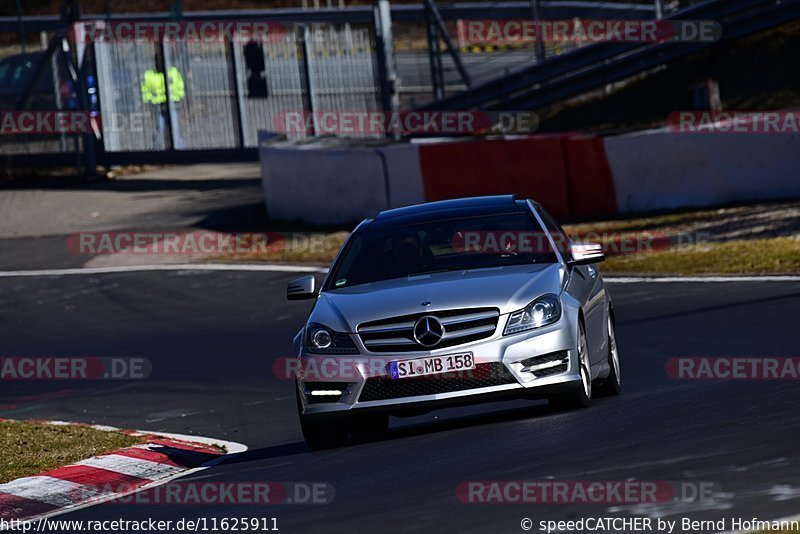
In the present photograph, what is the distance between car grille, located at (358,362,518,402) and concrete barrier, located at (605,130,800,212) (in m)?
12.9

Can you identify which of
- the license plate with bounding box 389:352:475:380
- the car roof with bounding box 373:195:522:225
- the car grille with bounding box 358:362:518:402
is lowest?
the car grille with bounding box 358:362:518:402

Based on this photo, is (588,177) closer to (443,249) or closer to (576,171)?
(576,171)

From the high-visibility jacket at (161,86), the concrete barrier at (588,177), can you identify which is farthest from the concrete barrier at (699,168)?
the high-visibility jacket at (161,86)

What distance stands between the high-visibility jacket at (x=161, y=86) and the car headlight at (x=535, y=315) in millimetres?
24578

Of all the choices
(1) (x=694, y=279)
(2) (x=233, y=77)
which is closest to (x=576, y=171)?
(1) (x=694, y=279)

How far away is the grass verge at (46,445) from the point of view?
405 inches

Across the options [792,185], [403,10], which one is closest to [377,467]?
[792,185]

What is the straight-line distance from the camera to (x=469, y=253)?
10039 mm

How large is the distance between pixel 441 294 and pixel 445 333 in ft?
0.92

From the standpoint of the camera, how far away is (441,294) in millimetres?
9180

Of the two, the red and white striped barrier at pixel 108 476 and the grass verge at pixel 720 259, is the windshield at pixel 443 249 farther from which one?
the grass verge at pixel 720 259

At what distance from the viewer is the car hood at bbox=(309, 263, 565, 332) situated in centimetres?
910

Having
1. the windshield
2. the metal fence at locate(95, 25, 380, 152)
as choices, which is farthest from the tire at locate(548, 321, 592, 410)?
the metal fence at locate(95, 25, 380, 152)

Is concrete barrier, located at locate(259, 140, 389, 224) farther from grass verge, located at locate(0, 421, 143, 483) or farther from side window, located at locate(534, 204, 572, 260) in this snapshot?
side window, located at locate(534, 204, 572, 260)
